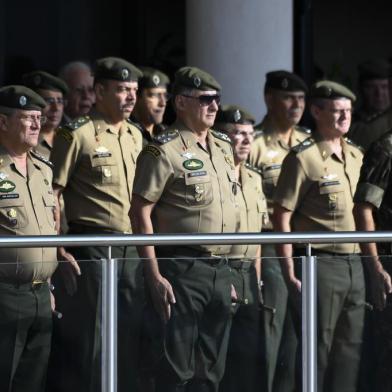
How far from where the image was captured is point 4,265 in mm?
6473

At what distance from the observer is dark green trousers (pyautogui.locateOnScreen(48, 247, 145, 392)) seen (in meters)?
6.69

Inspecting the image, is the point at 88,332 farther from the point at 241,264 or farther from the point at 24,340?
the point at 241,264

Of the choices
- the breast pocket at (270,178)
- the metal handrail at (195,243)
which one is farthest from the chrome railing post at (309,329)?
the breast pocket at (270,178)

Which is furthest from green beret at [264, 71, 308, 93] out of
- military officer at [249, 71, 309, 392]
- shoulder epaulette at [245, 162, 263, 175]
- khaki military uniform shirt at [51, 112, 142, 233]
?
khaki military uniform shirt at [51, 112, 142, 233]

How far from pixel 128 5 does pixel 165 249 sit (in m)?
7.06

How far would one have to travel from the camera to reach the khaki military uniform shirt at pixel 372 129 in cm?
1038

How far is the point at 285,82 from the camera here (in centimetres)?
979

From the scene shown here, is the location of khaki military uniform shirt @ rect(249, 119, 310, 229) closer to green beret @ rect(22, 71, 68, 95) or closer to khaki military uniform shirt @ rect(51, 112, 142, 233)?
khaki military uniform shirt @ rect(51, 112, 142, 233)

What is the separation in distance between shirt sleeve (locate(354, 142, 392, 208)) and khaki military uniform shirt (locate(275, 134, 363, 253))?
27.5 inches

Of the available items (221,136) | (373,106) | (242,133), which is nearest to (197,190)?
(221,136)

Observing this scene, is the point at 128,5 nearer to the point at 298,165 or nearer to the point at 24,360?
the point at 298,165

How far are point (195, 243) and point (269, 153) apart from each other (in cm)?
311

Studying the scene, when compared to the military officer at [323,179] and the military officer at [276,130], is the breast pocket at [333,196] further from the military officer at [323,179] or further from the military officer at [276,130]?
the military officer at [276,130]

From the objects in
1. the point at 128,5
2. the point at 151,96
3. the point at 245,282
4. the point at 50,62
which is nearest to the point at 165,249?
the point at 245,282
